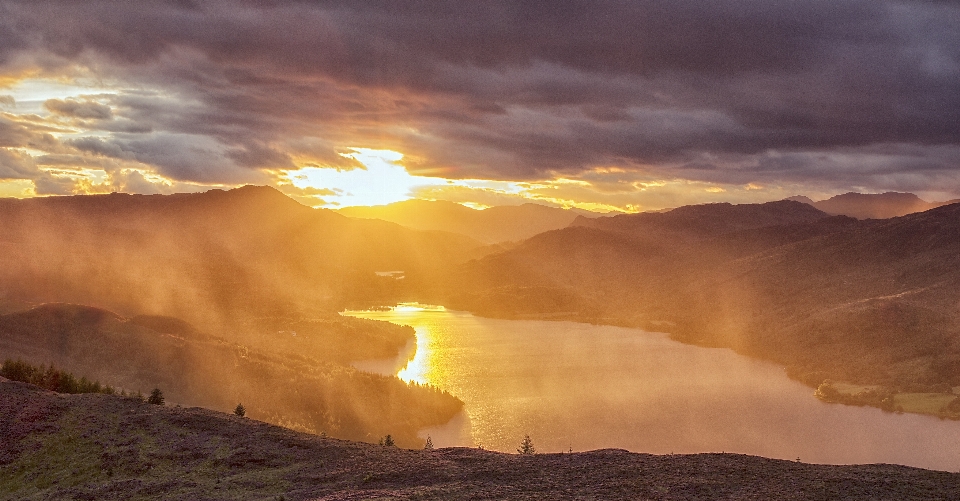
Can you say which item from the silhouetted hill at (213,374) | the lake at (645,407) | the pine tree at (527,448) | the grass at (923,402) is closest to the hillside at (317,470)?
the pine tree at (527,448)

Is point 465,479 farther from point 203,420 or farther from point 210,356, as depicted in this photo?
point 210,356

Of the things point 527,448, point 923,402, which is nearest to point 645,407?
point 923,402

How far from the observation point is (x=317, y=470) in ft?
90.5

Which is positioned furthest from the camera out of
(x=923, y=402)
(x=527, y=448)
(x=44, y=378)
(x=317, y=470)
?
(x=923, y=402)

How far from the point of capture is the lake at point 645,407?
74.9 metres

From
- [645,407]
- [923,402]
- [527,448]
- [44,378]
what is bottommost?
[527,448]

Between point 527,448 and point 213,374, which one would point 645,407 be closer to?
point 213,374

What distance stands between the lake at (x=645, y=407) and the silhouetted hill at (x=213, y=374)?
6.59m

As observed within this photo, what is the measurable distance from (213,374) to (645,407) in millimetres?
54125

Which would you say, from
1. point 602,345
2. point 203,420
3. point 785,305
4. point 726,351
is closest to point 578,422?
point 203,420

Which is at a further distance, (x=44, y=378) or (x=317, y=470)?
(x=44, y=378)

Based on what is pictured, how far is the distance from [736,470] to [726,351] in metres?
144

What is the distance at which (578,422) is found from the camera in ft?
267

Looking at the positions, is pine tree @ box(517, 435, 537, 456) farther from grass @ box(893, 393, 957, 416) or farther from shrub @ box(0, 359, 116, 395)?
grass @ box(893, 393, 957, 416)
